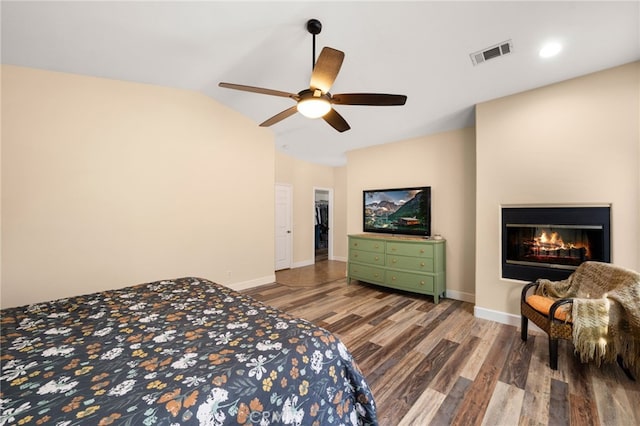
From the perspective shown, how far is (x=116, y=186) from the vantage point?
120 inches

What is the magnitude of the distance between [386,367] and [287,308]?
1634 millimetres

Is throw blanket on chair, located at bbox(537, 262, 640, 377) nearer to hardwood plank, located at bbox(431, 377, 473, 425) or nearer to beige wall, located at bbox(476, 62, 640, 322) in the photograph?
beige wall, located at bbox(476, 62, 640, 322)

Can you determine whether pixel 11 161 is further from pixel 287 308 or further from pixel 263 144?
pixel 287 308

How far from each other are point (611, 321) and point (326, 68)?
112 inches

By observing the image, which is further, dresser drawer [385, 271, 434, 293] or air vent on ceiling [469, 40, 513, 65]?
dresser drawer [385, 271, 434, 293]

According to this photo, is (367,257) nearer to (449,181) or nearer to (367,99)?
(449,181)

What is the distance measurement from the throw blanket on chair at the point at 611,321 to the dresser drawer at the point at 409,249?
1.77 meters

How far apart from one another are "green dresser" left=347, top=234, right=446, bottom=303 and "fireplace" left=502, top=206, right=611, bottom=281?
0.90 meters

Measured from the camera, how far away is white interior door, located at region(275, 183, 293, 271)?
5.73 m

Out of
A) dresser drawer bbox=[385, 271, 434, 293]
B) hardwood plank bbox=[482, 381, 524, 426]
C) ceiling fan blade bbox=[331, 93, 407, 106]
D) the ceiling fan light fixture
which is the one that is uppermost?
ceiling fan blade bbox=[331, 93, 407, 106]

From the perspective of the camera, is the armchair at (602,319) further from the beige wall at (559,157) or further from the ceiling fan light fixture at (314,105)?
the ceiling fan light fixture at (314,105)

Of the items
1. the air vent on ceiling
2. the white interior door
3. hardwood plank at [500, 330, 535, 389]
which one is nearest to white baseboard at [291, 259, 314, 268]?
the white interior door

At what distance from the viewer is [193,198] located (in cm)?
368

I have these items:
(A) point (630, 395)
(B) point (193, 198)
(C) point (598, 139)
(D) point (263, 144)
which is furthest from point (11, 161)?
(C) point (598, 139)
